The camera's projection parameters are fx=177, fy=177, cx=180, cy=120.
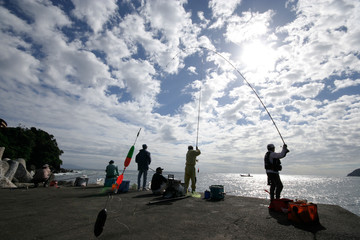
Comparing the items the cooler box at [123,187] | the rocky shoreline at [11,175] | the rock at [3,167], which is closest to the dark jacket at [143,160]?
the cooler box at [123,187]

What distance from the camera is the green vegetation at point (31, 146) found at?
41.3 m

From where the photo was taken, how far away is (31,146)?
47.3 m

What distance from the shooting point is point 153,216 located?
4.77 metres

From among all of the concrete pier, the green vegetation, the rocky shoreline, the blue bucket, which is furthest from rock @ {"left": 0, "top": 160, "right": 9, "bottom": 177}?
the green vegetation

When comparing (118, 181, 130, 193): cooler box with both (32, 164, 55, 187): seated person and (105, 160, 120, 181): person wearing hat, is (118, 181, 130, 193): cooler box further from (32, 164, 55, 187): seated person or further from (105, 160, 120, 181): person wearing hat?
(32, 164, 55, 187): seated person

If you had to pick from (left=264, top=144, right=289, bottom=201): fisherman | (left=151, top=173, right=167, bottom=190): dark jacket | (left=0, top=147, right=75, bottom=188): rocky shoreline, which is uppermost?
(left=264, top=144, right=289, bottom=201): fisherman

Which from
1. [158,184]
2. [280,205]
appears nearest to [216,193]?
[280,205]

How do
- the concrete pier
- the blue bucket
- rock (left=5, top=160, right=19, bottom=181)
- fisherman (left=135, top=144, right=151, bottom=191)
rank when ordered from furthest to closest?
rock (left=5, top=160, right=19, bottom=181), fisherman (left=135, top=144, right=151, bottom=191), the blue bucket, the concrete pier

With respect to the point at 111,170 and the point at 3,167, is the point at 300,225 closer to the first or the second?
the point at 111,170

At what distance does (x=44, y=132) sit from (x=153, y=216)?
67.9m

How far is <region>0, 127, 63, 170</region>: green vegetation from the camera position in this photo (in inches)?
1625

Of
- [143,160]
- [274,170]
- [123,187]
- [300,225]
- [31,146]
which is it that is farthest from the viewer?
[31,146]

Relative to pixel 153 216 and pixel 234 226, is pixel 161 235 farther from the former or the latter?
pixel 234 226

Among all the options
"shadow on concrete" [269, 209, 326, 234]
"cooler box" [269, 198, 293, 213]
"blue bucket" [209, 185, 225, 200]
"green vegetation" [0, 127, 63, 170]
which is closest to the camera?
"shadow on concrete" [269, 209, 326, 234]
